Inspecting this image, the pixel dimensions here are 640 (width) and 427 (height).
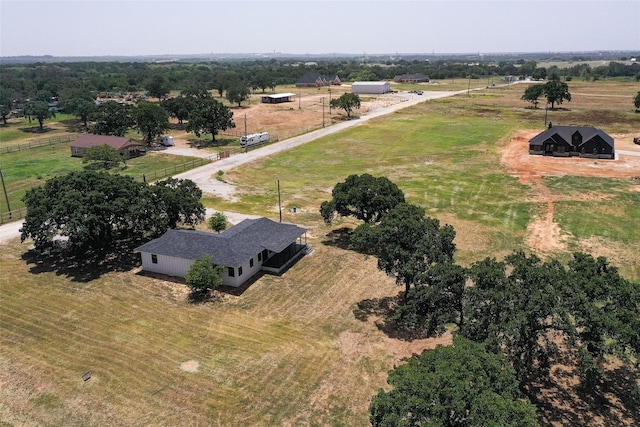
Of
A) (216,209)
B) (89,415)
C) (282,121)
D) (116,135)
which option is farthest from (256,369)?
(282,121)

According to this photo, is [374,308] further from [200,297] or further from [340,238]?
[340,238]

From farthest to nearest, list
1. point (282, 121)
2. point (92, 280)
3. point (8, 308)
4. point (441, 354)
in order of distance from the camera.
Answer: point (282, 121) < point (92, 280) < point (8, 308) < point (441, 354)

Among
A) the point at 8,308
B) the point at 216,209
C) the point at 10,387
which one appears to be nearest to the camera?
the point at 10,387

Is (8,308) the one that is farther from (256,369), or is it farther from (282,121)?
(282,121)

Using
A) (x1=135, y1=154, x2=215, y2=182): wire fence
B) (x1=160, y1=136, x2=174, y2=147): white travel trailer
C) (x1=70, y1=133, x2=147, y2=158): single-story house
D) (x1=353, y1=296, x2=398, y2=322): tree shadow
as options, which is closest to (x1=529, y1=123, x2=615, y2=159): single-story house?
(x1=135, y1=154, x2=215, y2=182): wire fence

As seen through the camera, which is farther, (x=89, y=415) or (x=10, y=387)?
(x=10, y=387)

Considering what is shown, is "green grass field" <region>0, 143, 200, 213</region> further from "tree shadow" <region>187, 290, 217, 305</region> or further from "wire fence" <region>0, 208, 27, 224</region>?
"tree shadow" <region>187, 290, 217, 305</region>

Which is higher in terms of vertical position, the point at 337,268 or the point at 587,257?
the point at 587,257
